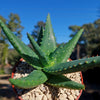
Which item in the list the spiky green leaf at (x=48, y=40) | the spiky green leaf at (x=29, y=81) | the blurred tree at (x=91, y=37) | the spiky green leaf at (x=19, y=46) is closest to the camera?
the spiky green leaf at (x=29, y=81)

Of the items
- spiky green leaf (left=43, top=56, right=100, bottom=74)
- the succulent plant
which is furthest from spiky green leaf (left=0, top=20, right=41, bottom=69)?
spiky green leaf (left=43, top=56, right=100, bottom=74)

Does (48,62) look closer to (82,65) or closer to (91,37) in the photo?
(82,65)

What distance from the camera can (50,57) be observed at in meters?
0.71

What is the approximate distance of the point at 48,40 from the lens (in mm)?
787

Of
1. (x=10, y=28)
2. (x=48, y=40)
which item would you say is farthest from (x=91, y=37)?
(x=48, y=40)

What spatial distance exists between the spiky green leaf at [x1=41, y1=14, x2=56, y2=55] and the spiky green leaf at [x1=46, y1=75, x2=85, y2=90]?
0.18 metres

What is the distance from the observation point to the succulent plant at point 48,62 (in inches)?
19.1

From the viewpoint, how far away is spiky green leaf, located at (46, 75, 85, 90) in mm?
546

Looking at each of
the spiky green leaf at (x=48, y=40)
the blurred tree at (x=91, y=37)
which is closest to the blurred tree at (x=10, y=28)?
the blurred tree at (x=91, y=37)

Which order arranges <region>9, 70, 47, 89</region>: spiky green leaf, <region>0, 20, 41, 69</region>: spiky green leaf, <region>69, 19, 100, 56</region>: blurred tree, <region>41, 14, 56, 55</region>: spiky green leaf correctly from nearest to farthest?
<region>9, 70, 47, 89</region>: spiky green leaf → <region>0, 20, 41, 69</region>: spiky green leaf → <region>41, 14, 56, 55</region>: spiky green leaf → <region>69, 19, 100, 56</region>: blurred tree

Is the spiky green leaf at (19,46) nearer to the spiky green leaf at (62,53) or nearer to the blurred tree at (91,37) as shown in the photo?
the spiky green leaf at (62,53)

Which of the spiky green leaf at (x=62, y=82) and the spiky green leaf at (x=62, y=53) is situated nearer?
the spiky green leaf at (x=62, y=82)

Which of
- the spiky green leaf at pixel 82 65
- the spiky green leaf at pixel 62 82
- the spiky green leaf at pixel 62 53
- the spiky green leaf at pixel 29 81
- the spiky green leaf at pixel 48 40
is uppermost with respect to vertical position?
the spiky green leaf at pixel 48 40

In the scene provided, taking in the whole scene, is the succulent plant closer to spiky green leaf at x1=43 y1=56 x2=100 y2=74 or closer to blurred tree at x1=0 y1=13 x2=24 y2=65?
spiky green leaf at x1=43 y1=56 x2=100 y2=74
